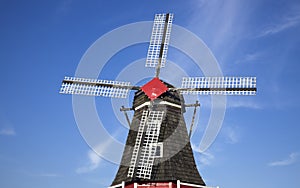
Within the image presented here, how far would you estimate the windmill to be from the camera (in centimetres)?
1504

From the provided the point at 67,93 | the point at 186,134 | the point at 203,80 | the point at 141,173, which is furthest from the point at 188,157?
the point at 67,93

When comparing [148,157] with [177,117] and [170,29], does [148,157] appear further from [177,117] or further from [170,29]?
[170,29]

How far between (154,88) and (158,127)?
1.94 metres

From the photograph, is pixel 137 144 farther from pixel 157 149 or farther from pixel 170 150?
pixel 170 150

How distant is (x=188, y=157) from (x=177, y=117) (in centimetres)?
202

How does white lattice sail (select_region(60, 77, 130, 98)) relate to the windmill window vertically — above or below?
above

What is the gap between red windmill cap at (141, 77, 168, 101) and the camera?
16.5m

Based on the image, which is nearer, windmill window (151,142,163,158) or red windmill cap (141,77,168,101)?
windmill window (151,142,163,158)

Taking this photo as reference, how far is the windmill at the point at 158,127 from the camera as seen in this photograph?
1504cm

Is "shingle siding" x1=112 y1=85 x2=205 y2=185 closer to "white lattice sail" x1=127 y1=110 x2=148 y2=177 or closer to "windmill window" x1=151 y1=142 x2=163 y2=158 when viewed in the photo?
"windmill window" x1=151 y1=142 x2=163 y2=158

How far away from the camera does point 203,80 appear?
1733 centimetres

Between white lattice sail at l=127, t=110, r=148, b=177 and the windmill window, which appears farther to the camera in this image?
the windmill window

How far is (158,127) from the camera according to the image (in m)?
15.9

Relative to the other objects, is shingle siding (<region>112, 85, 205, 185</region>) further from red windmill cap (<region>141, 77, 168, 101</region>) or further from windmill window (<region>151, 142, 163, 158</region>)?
red windmill cap (<region>141, 77, 168, 101</region>)
